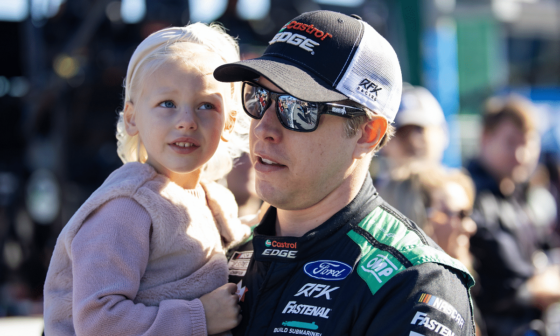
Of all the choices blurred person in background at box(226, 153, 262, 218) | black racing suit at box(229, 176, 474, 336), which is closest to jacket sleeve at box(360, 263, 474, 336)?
black racing suit at box(229, 176, 474, 336)

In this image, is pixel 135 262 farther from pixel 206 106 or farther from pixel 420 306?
pixel 420 306

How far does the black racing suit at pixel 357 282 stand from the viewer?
52.7 inches

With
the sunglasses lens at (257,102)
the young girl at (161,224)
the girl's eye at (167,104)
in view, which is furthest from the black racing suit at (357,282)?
the girl's eye at (167,104)

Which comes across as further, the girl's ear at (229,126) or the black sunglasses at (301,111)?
the girl's ear at (229,126)

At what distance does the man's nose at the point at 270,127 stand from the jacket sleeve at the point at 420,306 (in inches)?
21.5

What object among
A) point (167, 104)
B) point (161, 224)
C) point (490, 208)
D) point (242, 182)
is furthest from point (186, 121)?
point (490, 208)

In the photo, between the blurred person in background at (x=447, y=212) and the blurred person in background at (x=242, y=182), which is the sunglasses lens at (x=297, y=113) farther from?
the blurred person in background at (x=242, y=182)

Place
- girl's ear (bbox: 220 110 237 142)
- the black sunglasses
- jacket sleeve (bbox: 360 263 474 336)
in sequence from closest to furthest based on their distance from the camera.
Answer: jacket sleeve (bbox: 360 263 474 336), the black sunglasses, girl's ear (bbox: 220 110 237 142)

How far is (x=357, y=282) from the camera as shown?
142cm

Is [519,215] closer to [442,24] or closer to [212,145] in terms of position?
[212,145]

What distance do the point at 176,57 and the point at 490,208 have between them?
2.50m

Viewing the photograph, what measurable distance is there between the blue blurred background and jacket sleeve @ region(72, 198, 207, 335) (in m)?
5.30

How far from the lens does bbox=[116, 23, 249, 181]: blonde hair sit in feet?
5.60

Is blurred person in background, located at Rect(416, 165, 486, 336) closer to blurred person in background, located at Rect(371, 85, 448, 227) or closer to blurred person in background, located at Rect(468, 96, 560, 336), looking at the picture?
blurred person in background, located at Rect(371, 85, 448, 227)
